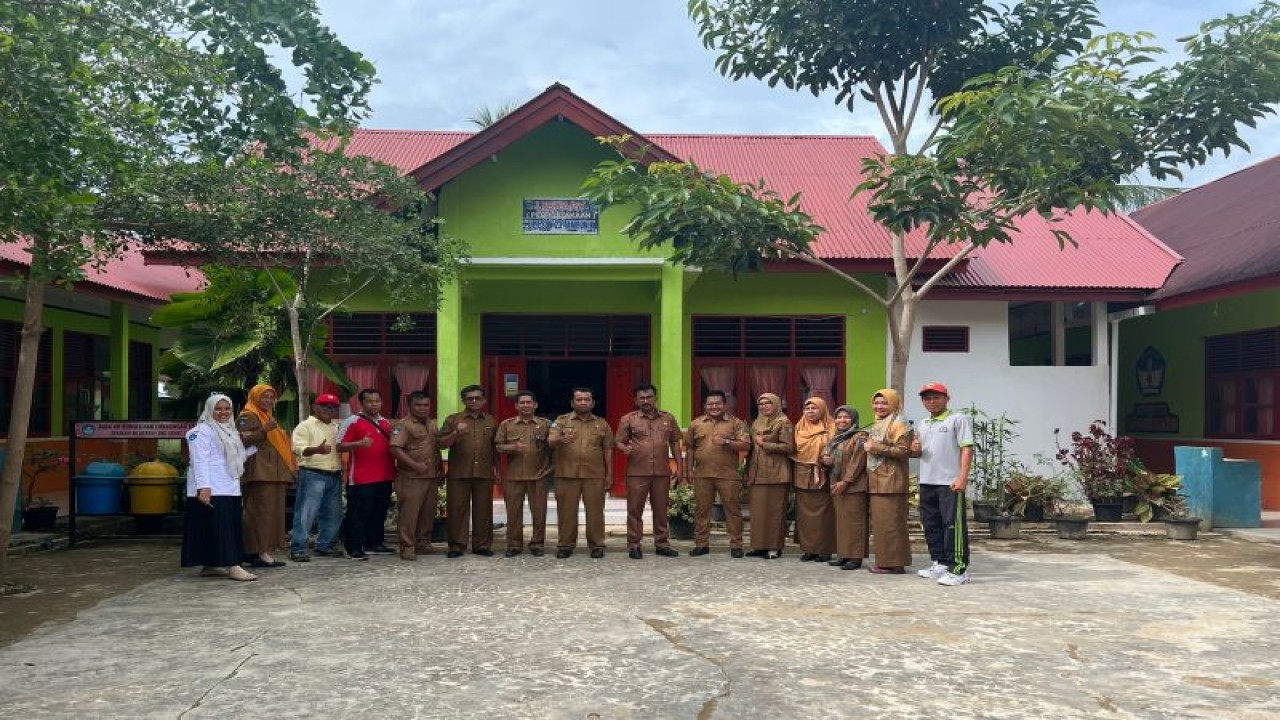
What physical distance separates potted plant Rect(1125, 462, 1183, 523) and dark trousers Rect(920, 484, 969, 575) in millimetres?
4542

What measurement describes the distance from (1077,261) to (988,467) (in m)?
3.88

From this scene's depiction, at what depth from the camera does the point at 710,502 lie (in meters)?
9.41

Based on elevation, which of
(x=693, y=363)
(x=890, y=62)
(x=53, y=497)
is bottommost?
(x=53, y=497)

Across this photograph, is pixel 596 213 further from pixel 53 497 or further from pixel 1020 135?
pixel 53 497

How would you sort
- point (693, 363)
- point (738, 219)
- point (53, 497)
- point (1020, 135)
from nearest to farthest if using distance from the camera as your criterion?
1. point (1020, 135)
2. point (738, 219)
3. point (693, 363)
4. point (53, 497)

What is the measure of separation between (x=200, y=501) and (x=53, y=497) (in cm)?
837

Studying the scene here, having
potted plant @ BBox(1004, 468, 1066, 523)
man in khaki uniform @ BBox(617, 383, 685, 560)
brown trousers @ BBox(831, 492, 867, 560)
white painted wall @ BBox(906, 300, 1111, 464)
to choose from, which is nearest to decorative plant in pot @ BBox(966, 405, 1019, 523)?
potted plant @ BBox(1004, 468, 1066, 523)

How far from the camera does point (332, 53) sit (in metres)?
6.43

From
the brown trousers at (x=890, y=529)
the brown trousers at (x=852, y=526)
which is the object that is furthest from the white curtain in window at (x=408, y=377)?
the brown trousers at (x=890, y=529)

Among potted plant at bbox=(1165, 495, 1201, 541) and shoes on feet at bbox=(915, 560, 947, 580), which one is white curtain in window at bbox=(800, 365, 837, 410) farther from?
shoes on feet at bbox=(915, 560, 947, 580)

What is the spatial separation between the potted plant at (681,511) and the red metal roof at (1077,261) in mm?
4988

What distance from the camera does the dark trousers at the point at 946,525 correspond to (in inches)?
313

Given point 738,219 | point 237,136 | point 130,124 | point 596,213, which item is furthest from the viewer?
point 596,213

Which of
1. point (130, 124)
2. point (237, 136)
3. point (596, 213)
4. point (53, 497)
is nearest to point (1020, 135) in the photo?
point (596, 213)
